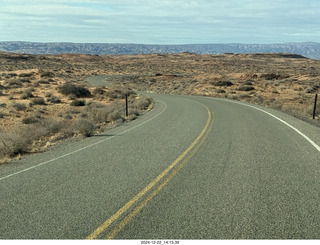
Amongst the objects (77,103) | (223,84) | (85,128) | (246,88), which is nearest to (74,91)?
(77,103)

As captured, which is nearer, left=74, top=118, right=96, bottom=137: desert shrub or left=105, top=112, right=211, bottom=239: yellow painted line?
left=105, top=112, right=211, bottom=239: yellow painted line

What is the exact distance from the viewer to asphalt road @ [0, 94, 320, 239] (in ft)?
15.9

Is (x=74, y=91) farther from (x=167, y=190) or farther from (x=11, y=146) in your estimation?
(x=167, y=190)

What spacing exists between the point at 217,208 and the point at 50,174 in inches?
168

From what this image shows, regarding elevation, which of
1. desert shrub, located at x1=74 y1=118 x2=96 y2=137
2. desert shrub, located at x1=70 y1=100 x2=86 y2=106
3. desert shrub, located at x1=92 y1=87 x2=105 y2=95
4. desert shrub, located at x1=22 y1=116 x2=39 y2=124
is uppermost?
desert shrub, located at x1=74 y1=118 x2=96 y2=137

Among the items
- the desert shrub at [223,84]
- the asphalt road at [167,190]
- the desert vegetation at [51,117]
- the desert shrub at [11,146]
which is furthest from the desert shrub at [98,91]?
the asphalt road at [167,190]

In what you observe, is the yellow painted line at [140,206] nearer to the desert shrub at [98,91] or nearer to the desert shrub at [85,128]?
the desert shrub at [85,128]

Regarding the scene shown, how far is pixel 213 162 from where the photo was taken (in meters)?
8.47

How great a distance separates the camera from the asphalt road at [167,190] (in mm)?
4852

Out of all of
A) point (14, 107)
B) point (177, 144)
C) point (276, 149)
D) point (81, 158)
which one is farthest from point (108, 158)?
point (14, 107)

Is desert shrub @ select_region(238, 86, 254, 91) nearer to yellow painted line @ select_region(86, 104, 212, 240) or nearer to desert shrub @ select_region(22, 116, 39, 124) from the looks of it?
desert shrub @ select_region(22, 116, 39, 124)

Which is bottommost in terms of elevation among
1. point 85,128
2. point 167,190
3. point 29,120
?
point 29,120

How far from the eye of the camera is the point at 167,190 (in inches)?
253

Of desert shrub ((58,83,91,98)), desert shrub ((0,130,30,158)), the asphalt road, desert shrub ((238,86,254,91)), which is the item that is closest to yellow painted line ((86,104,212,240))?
the asphalt road
